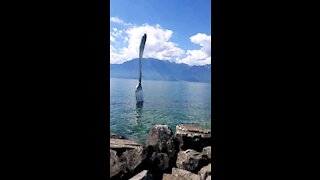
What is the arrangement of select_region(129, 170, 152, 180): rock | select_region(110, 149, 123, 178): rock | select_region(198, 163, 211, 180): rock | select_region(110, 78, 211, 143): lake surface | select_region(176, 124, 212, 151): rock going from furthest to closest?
1. select_region(110, 78, 211, 143): lake surface
2. select_region(176, 124, 212, 151): rock
3. select_region(198, 163, 211, 180): rock
4. select_region(110, 149, 123, 178): rock
5. select_region(129, 170, 152, 180): rock

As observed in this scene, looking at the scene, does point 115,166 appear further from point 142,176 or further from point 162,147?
point 162,147

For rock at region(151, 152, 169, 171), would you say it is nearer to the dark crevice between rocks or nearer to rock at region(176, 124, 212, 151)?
rock at region(176, 124, 212, 151)

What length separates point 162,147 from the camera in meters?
6.01

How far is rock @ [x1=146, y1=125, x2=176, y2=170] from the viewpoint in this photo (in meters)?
5.50

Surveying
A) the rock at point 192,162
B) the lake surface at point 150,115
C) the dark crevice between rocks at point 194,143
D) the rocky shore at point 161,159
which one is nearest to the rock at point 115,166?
the rocky shore at point 161,159

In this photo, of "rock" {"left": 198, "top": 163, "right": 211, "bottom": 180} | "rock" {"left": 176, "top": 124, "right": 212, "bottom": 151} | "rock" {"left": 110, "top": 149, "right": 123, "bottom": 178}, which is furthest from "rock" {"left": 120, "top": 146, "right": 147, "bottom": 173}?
"rock" {"left": 176, "top": 124, "right": 212, "bottom": 151}

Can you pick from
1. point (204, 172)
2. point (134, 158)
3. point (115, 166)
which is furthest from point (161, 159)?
point (115, 166)

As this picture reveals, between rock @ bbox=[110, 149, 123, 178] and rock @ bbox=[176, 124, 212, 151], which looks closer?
rock @ bbox=[110, 149, 123, 178]

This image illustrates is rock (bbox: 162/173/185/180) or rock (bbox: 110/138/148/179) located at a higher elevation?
rock (bbox: 110/138/148/179)

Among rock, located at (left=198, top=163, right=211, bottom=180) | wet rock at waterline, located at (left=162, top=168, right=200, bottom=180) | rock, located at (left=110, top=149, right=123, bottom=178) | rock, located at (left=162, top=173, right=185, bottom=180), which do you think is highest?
rock, located at (left=110, top=149, right=123, bottom=178)
